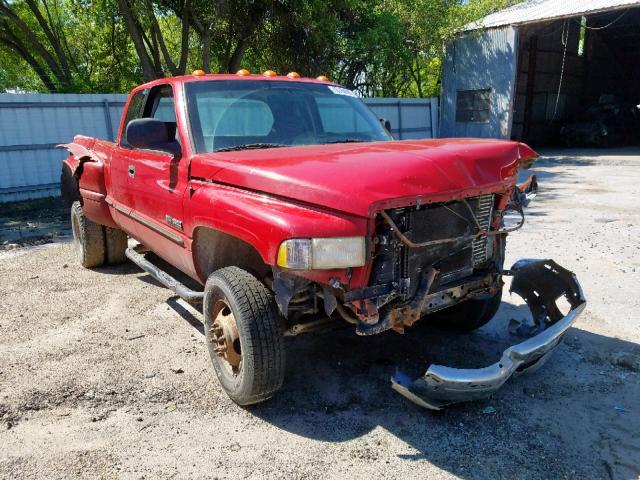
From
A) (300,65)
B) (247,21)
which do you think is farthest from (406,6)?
(247,21)

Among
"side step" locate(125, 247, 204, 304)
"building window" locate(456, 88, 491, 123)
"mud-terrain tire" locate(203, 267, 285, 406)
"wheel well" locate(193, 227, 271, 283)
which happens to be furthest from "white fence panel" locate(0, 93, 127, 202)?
"building window" locate(456, 88, 491, 123)

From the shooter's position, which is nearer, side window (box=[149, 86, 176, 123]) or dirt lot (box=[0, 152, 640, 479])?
dirt lot (box=[0, 152, 640, 479])

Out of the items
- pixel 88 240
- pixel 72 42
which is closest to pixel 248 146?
pixel 88 240

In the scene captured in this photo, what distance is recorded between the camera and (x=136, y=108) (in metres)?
4.86

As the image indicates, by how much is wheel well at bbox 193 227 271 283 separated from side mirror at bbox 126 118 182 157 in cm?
63

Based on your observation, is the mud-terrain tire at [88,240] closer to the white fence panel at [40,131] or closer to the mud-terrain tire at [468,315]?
the mud-terrain tire at [468,315]

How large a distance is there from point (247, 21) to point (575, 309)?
13.2 meters

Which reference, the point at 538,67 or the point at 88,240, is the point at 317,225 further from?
the point at 538,67

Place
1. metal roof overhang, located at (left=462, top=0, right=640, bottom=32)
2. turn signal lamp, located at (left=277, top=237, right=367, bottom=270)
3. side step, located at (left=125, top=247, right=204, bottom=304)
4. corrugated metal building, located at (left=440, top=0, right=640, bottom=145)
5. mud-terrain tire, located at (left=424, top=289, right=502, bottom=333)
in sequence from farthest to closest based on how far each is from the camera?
1. corrugated metal building, located at (left=440, top=0, right=640, bottom=145)
2. metal roof overhang, located at (left=462, top=0, right=640, bottom=32)
3. mud-terrain tire, located at (left=424, top=289, right=502, bottom=333)
4. side step, located at (left=125, top=247, right=204, bottom=304)
5. turn signal lamp, located at (left=277, top=237, right=367, bottom=270)

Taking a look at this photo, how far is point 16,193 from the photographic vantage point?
1062 centimetres

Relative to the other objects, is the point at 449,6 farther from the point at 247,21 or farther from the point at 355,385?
the point at 355,385

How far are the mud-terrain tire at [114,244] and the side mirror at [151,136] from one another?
8.52 ft

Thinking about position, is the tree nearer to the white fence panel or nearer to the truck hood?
the white fence panel

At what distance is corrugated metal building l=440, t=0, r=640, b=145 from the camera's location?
17.2m
